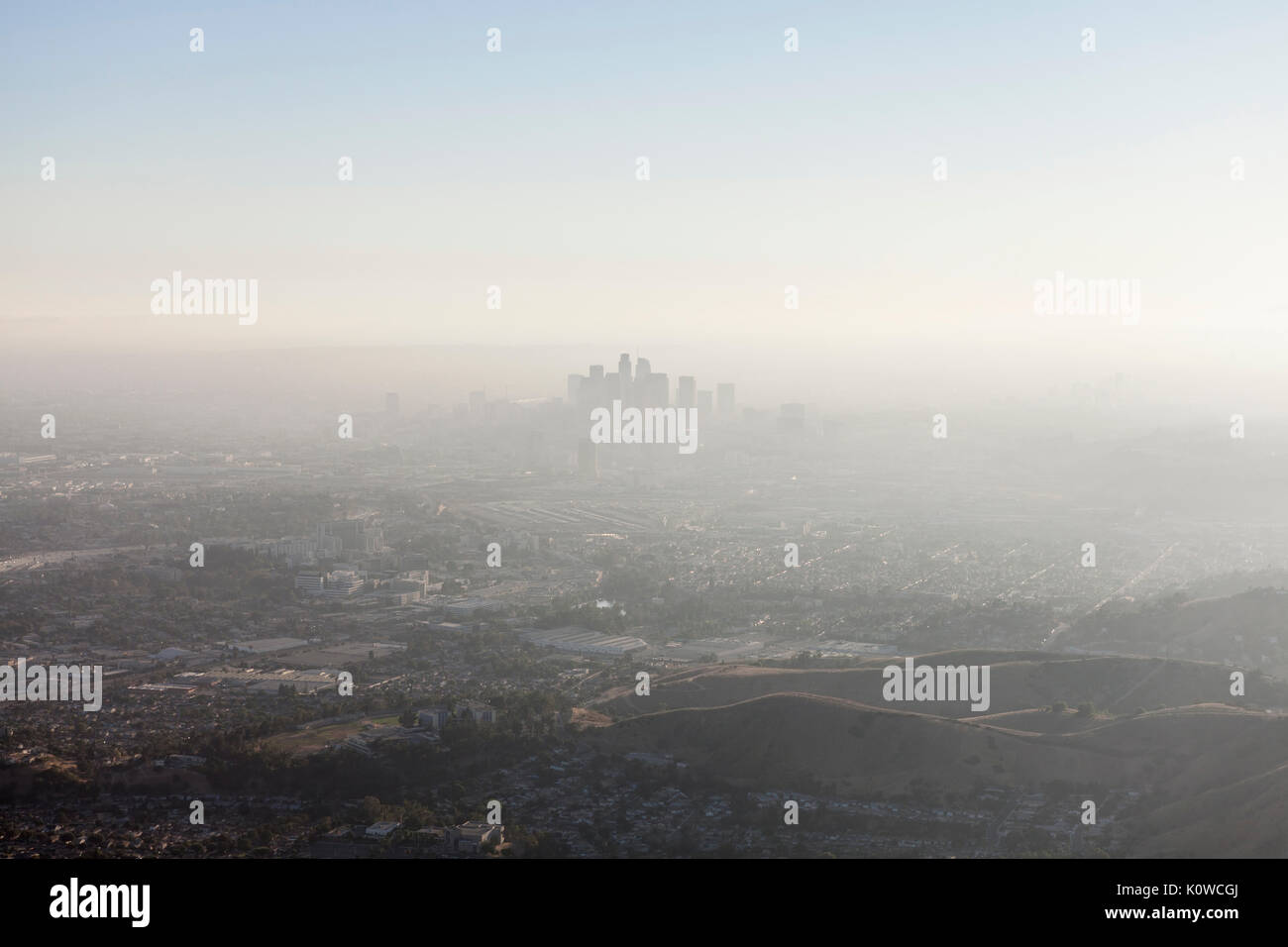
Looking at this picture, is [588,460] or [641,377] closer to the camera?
[588,460]

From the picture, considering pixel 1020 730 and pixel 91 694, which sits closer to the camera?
pixel 1020 730

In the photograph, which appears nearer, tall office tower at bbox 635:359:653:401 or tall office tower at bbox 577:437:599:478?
tall office tower at bbox 577:437:599:478

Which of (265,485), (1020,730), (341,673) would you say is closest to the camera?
(1020,730)
